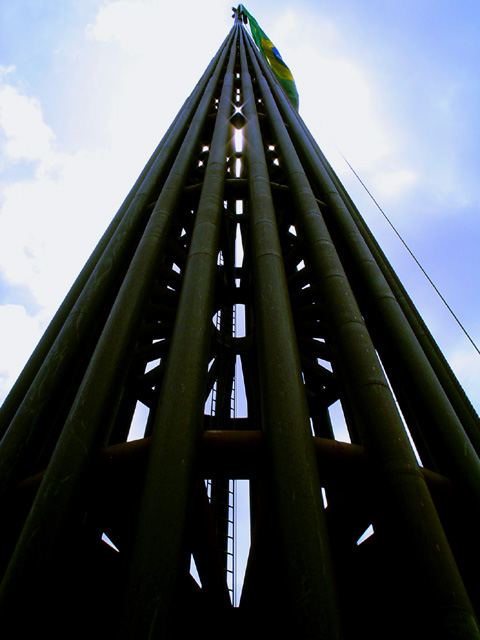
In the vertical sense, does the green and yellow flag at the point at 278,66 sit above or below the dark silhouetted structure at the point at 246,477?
above

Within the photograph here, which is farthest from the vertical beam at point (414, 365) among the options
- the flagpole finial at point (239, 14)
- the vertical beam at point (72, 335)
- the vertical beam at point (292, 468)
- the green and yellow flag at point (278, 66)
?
the flagpole finial at point (239, 14)

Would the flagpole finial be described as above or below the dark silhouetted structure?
above

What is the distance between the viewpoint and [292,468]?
296cm

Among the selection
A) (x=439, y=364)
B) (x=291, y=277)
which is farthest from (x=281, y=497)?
(x=291, y=277)

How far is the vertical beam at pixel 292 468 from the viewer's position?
239 centimetres

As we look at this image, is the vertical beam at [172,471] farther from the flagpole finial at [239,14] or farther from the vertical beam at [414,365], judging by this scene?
the flagpole finial at [239,14]

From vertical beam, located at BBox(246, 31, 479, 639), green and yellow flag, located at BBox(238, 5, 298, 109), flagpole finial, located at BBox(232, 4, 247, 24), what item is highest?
flagpole finial, located at BBox(232, 4, 247, 24)

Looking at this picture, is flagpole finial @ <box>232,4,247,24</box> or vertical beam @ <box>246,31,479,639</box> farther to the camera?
flagpole finial @ <box>232,4,247,24</box>

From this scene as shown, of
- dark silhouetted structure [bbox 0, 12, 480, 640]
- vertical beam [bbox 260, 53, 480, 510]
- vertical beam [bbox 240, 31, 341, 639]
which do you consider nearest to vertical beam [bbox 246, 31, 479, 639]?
dark silhouetted structure [bbox 0, 12, 480, 640]

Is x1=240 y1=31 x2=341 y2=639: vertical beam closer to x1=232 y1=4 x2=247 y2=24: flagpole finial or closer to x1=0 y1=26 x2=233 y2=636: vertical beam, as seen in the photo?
x1=0 y1=26 x2=233 y2=636: vertical beam

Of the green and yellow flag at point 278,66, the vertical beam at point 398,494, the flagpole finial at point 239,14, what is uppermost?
the flagpole finial at point 239,14

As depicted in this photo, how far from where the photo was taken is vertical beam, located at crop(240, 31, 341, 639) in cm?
239

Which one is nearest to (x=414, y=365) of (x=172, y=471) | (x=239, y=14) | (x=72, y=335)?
(x=172, y=471)

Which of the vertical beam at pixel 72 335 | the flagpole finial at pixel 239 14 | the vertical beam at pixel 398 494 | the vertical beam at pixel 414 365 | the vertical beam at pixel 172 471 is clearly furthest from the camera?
the flagpole finial at pixel 239 14
